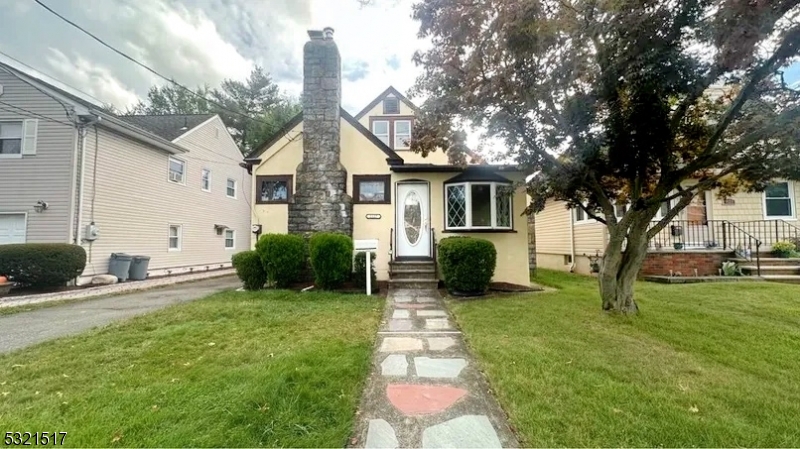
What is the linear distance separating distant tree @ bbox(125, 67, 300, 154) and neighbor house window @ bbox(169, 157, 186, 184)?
10.2 metres

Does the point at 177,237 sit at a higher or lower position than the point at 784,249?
higher

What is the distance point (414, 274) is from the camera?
8391 millimetres

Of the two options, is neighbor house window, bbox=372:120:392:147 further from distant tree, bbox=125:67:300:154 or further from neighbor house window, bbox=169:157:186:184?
distant tree, bbox=125:67:300:154

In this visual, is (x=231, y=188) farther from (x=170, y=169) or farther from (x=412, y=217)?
(x=412, y=217)

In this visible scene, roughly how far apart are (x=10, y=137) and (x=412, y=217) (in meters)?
11.9

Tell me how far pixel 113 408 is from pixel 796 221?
1661 centimetres

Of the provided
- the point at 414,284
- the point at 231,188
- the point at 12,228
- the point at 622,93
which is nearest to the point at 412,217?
the point at 414,284

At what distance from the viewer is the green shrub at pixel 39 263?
8234 mm

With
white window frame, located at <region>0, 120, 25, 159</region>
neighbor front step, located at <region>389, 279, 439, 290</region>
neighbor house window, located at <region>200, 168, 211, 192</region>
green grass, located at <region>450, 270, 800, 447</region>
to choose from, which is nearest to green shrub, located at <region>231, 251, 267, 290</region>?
neighbor front step, located at <region>389, 279, 439, 290</region>

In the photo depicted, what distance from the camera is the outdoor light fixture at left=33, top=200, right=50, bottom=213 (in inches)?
369

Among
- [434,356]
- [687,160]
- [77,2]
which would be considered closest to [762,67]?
[687,160]

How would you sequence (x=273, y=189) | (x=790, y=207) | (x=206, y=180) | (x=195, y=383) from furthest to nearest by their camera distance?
(x=206, y=180) → (x=790, y=207) → (x=273, y=189) → (x=195, y=383)

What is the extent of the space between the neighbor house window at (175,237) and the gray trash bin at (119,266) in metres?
2.62

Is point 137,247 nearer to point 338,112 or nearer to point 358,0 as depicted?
point 338,112
